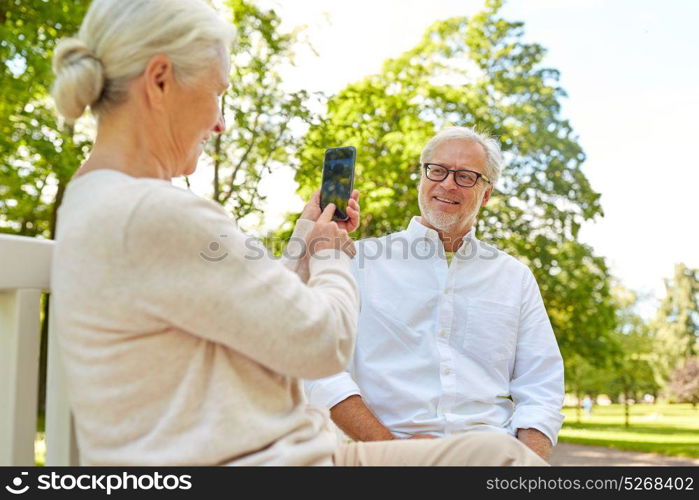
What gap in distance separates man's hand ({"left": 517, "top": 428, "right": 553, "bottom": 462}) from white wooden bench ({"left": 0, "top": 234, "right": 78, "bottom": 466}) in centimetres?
187

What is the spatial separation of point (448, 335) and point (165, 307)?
1948 mm

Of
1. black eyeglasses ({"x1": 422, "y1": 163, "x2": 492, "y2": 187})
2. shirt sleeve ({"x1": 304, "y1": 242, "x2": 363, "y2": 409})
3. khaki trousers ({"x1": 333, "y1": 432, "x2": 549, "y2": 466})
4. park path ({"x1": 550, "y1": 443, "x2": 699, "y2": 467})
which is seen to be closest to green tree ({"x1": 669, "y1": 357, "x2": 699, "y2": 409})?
park path ({"x1": 550, "y1": 443, "x2": 699, "y2": 467})

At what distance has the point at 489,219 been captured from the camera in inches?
528

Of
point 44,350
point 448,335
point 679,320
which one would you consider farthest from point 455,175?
point 679,320

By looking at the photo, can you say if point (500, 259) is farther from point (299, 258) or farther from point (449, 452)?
point (449, 452)

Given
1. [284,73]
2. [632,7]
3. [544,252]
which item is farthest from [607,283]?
[284,73]

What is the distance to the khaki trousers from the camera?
1.54m

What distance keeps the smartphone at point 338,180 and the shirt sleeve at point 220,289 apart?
2.27 ft

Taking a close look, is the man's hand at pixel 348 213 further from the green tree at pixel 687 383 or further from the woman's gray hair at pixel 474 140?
the green tree at pixel 687 383

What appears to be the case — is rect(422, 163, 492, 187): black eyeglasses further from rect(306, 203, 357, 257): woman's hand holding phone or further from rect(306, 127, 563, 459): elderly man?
rect(306, 203, 357, 257): woman's hand holding phone

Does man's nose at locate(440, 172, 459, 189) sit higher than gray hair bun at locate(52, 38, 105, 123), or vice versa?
man's nose at locate(440, 172, 459, 189)

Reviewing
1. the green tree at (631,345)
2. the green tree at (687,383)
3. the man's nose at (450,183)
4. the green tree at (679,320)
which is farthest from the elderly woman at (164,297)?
the green tree at (679,320)

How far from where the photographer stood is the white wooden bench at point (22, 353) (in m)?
1.41

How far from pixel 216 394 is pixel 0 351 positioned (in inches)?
20.0
